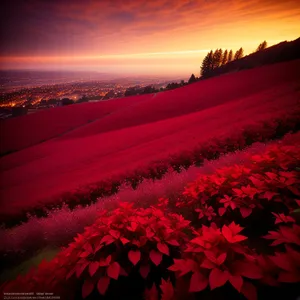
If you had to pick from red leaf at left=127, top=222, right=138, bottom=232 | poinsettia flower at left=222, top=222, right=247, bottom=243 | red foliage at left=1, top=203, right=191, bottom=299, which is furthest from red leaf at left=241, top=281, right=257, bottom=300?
red leaf at left=127, top=222, right=138, bottom=232

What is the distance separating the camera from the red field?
569cm

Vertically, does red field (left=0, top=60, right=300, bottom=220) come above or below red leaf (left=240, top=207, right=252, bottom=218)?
below

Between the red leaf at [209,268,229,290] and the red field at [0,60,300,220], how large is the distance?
13.6ft

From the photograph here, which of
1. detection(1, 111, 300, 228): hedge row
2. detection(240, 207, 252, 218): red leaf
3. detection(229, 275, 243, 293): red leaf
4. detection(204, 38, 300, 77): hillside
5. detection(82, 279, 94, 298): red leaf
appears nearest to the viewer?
detection(229, 275, 243, 293): red leaf

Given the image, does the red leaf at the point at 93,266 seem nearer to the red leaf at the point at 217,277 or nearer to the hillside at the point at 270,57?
the red leaf at the point at 217,277

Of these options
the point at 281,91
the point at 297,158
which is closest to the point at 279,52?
the point at 281,91

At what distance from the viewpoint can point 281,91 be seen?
797 cm

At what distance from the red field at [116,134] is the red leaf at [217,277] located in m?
4.15

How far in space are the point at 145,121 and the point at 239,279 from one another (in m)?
12.3

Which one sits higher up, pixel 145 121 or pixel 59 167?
pixel 145 121

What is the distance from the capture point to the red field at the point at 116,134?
18.7 ft

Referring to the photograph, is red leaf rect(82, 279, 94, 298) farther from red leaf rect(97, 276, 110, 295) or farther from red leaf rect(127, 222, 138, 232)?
red leaf rect(127, 222, 138, 232)

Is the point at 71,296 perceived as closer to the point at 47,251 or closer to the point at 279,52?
the point at 47,251

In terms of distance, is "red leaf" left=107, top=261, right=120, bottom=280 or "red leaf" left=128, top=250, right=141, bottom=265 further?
"red leaf" left=128, top=250, right=141, bottom=265
